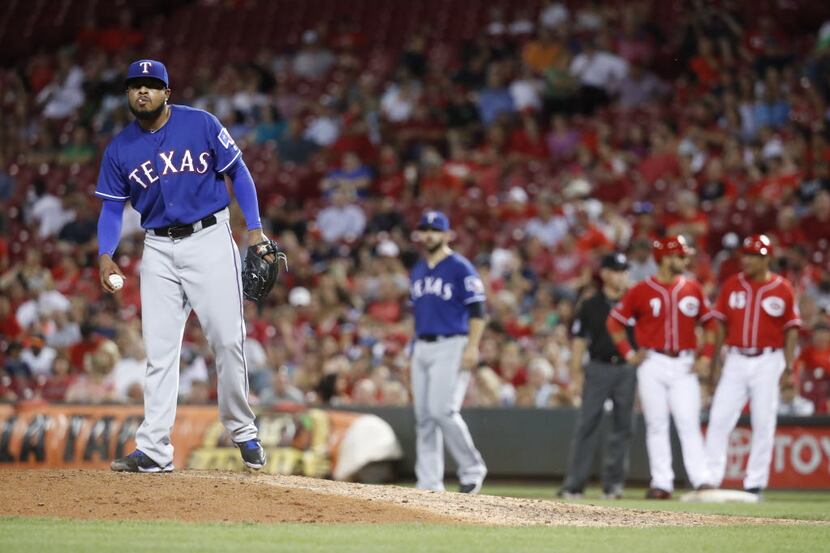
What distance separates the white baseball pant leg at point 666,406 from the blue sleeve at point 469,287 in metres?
1.49

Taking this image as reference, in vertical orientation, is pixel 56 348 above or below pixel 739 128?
below

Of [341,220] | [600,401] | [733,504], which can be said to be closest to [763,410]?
[733,504]

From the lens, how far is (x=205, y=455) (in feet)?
39.1

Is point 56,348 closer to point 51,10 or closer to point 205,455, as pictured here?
point 205,455

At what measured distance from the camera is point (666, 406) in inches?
412

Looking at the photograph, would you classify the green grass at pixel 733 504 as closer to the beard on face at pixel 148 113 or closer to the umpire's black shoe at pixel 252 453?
the umpire's black shoe at pixel 252 453

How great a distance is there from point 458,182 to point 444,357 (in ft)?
23.7

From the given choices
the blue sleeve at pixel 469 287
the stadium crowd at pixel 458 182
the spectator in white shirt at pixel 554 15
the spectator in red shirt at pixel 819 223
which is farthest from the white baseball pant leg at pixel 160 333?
the spectator in white shirt at pixel 554 15

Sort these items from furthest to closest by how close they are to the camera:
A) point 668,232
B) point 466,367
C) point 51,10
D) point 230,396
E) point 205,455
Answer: point 51,10 → point 668,232 → point 205,455 → point 466,367 → point 230,396

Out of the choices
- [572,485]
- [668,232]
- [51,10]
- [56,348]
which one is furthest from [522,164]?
[51,10]

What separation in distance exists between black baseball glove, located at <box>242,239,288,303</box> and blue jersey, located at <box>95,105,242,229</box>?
303 millimetres

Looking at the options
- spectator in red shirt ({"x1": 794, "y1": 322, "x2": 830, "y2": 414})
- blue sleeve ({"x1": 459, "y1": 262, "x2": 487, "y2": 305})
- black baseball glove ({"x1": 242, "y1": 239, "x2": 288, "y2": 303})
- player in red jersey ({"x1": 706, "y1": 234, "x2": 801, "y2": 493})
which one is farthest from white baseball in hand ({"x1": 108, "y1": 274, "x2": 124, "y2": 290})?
spectator in red shirt ({"x1": 794, "y1": 322, "x2": 830, "y2": 414})

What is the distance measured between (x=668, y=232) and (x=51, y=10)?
44.8ft

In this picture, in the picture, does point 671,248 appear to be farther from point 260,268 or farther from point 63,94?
point 63,94
